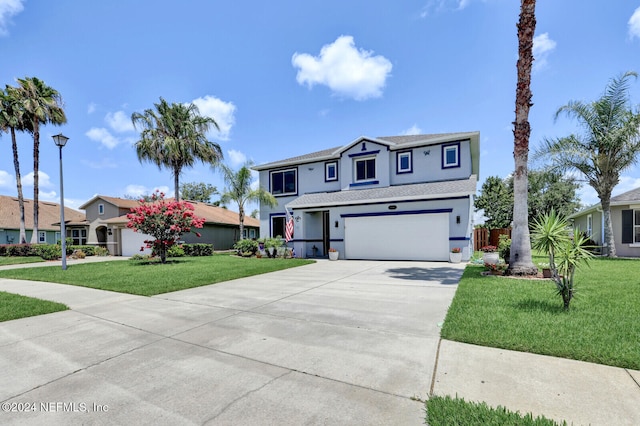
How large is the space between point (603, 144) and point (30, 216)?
4534 cm

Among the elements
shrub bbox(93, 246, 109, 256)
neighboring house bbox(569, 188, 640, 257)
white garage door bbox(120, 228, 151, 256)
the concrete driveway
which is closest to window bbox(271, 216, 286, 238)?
white garage door bbox(120, 228, 151, 256)

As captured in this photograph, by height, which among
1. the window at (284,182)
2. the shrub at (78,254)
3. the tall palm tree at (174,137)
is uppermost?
the tall palm tree at (174,137)

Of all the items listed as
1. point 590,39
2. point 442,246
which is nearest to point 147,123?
point 442,246

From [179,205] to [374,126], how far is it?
12.6 meters

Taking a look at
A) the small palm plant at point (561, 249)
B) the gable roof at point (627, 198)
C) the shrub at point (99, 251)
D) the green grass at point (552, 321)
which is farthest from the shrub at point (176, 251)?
the gable roof at point (627, 198)

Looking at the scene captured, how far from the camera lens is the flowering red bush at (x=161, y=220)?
1382 cm

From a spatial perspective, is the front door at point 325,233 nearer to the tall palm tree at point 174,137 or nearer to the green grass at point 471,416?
the tall palm tree at point 174,137

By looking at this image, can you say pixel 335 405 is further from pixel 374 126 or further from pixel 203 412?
pixel 374 126

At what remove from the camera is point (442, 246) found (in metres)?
14.1

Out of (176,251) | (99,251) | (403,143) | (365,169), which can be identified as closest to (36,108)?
(99,251)

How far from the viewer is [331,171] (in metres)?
18.6

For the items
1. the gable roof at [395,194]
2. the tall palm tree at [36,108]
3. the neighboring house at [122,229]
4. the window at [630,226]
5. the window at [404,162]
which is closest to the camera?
the gable roof at [395,194]

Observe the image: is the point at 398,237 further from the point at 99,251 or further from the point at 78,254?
the point at 99,251

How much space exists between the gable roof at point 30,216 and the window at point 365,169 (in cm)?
2474
